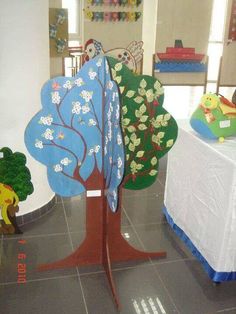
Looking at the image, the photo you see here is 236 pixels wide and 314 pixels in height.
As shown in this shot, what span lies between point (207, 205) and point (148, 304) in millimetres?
692

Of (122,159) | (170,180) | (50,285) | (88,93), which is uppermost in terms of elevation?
(88,93)

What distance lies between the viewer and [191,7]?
7.84 m

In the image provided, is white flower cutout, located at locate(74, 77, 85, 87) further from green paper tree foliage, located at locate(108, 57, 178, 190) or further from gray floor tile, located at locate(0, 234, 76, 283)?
gray floor tile, located at locate(0, 234, 76, 283)

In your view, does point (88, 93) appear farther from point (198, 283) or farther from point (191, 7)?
point (191, 7)

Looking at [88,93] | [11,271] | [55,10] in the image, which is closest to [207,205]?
[88,93]

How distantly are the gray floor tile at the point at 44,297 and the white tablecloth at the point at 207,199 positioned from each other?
2.76ft

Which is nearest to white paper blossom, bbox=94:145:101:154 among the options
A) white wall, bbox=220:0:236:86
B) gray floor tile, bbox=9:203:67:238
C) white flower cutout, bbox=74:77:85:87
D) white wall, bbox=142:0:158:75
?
white flower cutout, bbox=74:77:85:87

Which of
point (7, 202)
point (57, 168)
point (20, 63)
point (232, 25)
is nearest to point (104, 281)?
point (57, 168)

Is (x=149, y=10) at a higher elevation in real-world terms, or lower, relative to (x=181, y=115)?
higher

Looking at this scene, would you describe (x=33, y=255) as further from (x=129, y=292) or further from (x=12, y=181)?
(x=129, y=292)

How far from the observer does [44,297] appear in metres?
Result: 2.11

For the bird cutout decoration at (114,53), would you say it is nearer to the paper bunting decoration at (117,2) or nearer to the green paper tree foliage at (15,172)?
the green paper tree foliage at (15,172)

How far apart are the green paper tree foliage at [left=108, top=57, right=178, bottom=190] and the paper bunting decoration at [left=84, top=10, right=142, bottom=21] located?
19.0 feet

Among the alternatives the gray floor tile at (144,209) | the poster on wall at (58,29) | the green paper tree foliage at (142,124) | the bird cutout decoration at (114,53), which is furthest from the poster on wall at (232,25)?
the green paper tree foliage at (142,124)
